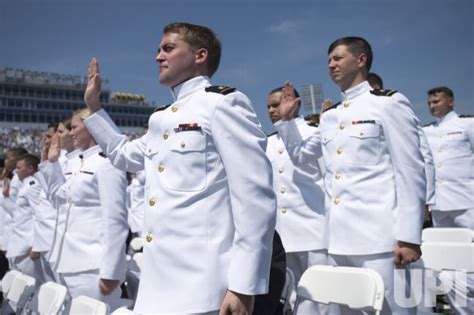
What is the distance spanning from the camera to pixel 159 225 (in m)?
2.24

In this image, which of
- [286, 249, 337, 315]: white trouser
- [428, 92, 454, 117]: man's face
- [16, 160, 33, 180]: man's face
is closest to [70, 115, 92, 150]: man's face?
[286, 249, 337, 315]: white trouser

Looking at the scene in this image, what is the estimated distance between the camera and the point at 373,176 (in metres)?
3.41

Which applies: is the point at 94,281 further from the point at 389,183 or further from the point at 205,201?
the point at 389,183

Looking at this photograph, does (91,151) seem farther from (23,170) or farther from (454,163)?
(454,163)

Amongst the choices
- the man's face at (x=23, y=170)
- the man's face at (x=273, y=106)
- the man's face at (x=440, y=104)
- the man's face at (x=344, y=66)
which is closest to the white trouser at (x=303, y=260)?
the man's face at (x=273, y=106)

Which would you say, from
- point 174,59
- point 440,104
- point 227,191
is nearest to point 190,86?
point 174,59

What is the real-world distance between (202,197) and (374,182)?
1.65m

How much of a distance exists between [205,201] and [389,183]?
169 cm

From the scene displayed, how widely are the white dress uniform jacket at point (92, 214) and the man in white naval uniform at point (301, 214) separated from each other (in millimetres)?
1835

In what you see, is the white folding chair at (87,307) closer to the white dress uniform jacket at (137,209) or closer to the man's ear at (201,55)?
the man's ear at (201,55)

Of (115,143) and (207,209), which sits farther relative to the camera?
(115,143)

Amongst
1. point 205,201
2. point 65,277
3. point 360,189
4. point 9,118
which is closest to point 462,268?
point 360,189

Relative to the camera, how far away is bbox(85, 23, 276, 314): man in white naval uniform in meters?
2.06

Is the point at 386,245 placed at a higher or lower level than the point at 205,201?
lower
